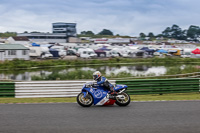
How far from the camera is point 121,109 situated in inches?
433

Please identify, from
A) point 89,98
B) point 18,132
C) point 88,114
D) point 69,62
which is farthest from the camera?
point 69,62

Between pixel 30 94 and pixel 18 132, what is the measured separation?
28.0 ft

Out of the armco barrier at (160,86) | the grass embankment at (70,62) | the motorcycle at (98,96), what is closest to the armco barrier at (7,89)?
the armco barrier at (160,86)

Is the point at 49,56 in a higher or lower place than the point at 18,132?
higher

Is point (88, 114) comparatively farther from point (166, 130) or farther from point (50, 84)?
point (50, 84)

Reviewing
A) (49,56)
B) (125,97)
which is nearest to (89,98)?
(125,97)

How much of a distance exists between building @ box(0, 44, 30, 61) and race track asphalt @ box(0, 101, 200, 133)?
48926 mm

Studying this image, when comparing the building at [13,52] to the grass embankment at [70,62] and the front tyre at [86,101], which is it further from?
the front tyre at [86,101]

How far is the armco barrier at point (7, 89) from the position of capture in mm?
15664

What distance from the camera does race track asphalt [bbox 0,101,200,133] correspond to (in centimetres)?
791

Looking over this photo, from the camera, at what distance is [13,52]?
59.8 metres

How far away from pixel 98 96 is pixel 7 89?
601cm

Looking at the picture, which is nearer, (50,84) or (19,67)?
(50,84)

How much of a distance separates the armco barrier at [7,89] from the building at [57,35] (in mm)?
95621
